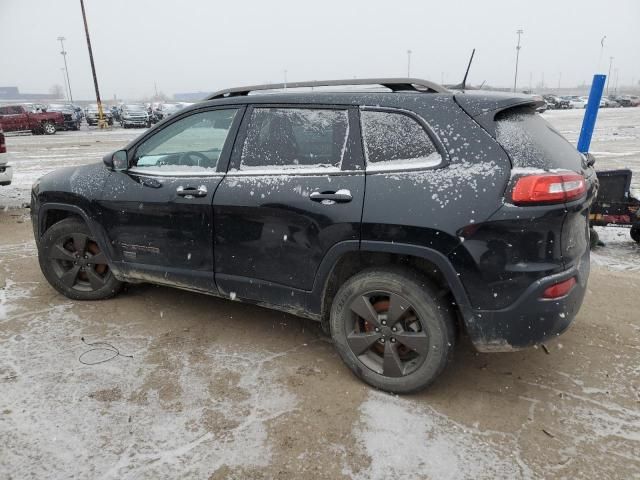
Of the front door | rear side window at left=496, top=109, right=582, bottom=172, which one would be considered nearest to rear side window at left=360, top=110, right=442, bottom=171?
rear side window at left=496, top=109, right=582, bottom=172

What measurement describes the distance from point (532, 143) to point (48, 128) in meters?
27.0

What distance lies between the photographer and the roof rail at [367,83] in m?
2.89

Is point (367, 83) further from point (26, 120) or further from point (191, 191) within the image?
Answer: point (26, 120)

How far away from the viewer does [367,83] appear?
307 centimetres

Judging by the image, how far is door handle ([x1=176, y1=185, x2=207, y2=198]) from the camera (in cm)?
327

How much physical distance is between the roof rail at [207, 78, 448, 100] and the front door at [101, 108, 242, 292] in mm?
197

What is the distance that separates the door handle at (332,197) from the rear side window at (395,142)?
0.63 feet

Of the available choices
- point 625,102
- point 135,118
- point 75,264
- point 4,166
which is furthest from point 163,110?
point 625,102

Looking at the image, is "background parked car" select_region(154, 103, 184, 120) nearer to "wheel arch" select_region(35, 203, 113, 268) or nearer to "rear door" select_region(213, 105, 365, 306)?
"wheel arch" select_region(35, 203, 113, 268)

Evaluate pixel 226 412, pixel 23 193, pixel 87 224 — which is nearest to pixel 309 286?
pixel 226 412

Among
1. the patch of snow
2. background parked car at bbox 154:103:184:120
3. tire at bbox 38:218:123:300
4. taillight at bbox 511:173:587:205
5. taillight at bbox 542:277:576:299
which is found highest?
taillight at bbox 511:173:587:205

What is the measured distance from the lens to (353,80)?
313 cm

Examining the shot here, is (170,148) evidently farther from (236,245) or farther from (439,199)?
(439,199)

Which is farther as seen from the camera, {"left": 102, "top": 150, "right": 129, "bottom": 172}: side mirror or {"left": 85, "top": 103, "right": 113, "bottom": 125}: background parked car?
{"left": 85, "top": 103, "right": 113, "bottom": 125}: background parked car
